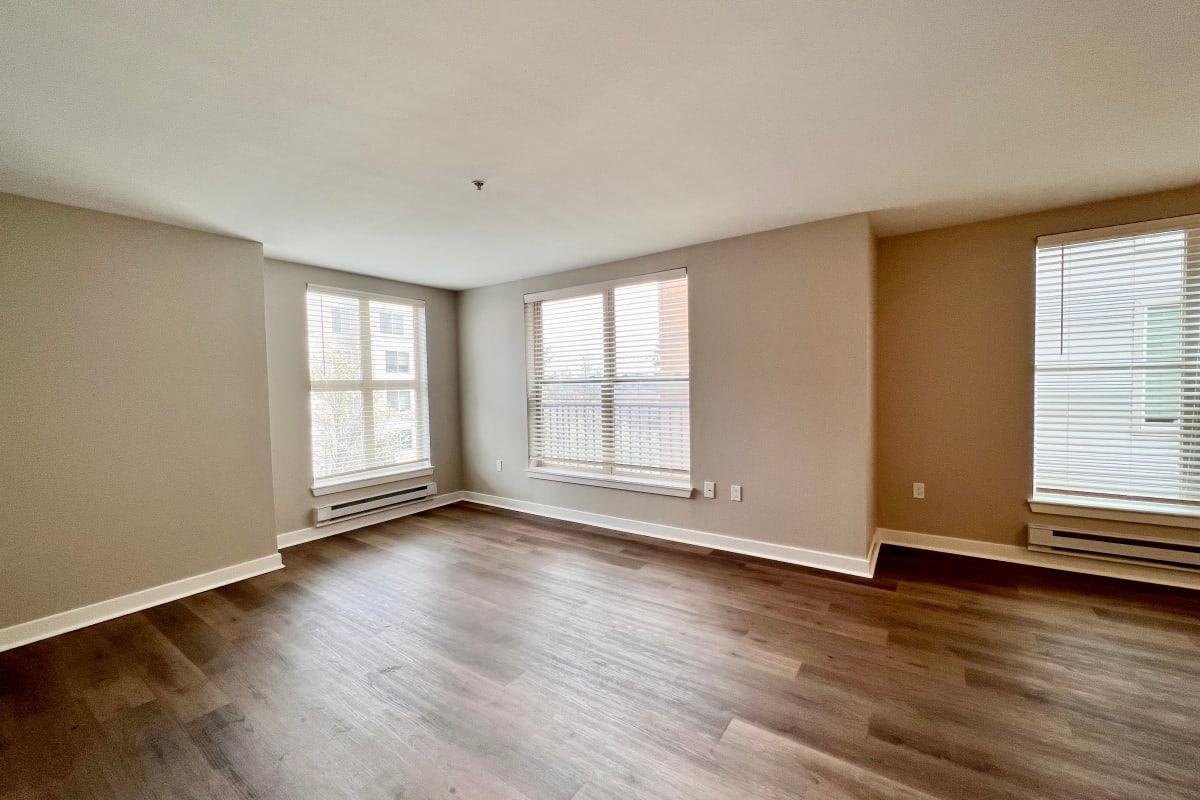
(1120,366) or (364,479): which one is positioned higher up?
(1120,366)

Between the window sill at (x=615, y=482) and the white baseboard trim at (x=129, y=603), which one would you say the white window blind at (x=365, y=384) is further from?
the window sill at (x=615, y=482)

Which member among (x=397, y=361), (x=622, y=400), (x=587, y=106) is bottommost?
(x=622, y=400)

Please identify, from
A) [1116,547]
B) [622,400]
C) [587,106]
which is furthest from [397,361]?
[1116,547]

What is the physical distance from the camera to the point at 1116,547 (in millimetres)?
2787

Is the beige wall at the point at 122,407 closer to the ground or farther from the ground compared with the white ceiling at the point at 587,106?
closer to the ground

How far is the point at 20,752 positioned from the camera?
163 cm

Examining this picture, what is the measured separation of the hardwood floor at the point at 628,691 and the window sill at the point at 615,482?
0.82 m

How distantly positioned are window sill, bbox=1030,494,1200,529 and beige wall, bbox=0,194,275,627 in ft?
18.4

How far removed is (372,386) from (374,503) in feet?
3.81

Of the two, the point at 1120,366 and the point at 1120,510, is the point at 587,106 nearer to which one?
the point at 1120,366

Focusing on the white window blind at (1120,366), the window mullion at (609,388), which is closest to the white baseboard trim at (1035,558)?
the white window blind at (1120,366)

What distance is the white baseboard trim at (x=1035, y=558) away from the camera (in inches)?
107

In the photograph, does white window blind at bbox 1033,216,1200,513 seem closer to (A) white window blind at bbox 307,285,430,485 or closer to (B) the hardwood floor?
(B) the hardwood floor

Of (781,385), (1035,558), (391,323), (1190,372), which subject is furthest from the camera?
(391,323)
